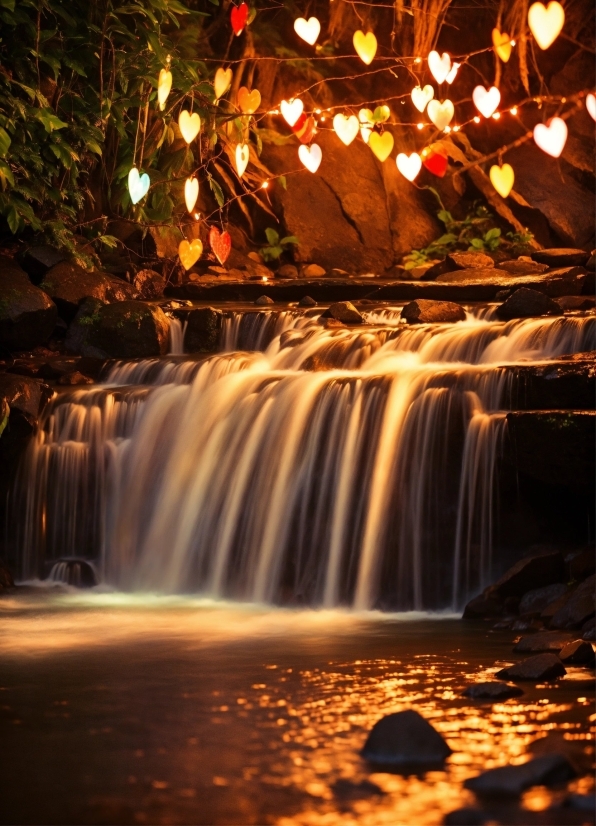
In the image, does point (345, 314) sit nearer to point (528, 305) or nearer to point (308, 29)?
point (528, 305)

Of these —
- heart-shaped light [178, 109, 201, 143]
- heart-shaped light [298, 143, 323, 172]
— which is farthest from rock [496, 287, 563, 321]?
heart-shaped light [178, 109, 201, 143]

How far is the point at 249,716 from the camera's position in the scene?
5.01m

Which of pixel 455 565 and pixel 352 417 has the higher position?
pixel 352 417

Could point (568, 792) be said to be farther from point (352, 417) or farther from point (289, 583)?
point (352, 417)

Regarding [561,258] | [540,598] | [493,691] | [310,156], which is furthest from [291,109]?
[493,691]

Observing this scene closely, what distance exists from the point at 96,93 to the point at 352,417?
5.96 meters

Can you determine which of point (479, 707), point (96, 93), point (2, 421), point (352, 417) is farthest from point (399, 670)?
point (96, 93)

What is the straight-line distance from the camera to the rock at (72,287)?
11906mm

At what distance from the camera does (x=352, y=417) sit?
28.1ft

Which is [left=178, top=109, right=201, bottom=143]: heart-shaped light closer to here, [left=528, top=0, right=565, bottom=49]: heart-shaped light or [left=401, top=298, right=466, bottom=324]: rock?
[left=401, top=298, right=466, bottom=324]: rock

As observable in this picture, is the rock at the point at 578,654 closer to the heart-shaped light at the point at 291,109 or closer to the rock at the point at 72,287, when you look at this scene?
the heart-shaped light at the point at 291,109

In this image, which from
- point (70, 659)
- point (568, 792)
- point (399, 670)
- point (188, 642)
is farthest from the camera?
point (188, 642)

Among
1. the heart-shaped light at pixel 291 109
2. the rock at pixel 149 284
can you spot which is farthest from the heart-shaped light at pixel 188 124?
the rock at pixel 149 284

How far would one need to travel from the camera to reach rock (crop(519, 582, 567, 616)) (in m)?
6.95
